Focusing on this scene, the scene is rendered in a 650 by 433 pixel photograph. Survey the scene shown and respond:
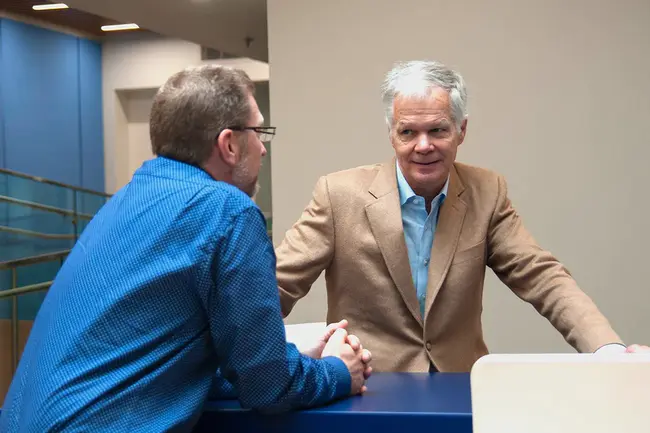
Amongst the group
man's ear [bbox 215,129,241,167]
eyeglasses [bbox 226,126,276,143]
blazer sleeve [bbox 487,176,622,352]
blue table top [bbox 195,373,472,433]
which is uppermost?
eyeglasses [bbox 226,126,276,143]

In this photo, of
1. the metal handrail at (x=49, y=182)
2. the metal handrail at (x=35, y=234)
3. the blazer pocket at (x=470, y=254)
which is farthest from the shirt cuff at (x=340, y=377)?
the metal handrail at (x=49, y=182)

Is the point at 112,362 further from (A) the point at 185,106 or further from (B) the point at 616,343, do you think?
(B) the point at 616,343

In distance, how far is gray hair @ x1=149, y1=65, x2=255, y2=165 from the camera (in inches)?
61.6

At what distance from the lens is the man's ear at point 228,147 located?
158 centimetres

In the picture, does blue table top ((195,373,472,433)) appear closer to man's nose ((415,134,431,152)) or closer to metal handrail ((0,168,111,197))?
man's nose ((415,134,431,152))

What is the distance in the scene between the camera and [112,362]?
1381mm

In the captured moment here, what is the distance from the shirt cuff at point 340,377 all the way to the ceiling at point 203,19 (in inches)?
174

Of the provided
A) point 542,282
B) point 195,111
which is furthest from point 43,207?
point 195,111

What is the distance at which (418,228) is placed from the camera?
7.77 feet

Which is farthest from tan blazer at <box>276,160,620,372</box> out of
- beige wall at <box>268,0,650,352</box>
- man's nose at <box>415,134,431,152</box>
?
beige wall at <box>268,0,650,352</box>

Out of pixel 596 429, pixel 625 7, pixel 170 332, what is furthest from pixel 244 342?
pixel 625 7

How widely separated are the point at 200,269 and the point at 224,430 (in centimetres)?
35

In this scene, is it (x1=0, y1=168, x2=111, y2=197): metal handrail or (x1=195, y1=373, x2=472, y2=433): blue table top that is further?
(x1=0, y1=168, x2=111, y2=197): metal handrail

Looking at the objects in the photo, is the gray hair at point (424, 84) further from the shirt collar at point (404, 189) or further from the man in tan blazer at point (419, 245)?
the shirt collar at point (404, 189)
